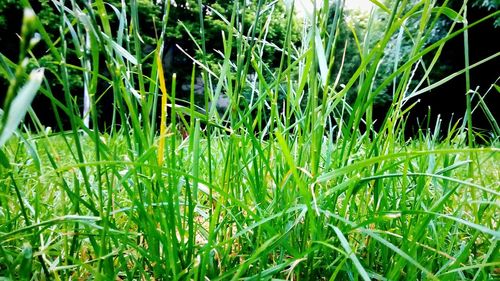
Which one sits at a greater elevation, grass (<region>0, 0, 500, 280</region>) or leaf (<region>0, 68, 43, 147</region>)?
leaf (<region>0, 68, 43, 147</region>)

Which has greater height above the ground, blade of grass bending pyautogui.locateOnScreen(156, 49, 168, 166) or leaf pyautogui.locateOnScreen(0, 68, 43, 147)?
leaf pyautogui.locateOnScreen(0, 68, 43, 147)

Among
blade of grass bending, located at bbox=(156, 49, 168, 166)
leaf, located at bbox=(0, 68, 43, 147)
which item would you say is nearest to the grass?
blade of grass bending, located at bbox=(156, 49, 168, 166)

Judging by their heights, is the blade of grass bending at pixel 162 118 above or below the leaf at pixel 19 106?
below

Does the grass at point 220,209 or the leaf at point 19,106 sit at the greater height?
the leaf at point 19,106

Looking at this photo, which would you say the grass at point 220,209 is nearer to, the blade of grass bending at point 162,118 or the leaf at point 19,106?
the blade of grass bending at point 162,118

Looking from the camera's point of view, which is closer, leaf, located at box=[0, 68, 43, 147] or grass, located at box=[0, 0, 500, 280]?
leaf, located at box=[0, 68, 43, 147]

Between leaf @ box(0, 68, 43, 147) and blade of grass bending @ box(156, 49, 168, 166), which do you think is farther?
blade of grass bending @ box(156, 49, 168, 166)

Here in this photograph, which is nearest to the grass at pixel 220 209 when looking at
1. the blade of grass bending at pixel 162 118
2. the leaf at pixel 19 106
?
the blade of grass bending at pixel 162 118

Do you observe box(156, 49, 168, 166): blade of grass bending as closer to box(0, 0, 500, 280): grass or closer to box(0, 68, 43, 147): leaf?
box(0, 0, 500, 280): grass

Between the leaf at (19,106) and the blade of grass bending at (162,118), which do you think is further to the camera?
the blade of grass bending at (162,118)

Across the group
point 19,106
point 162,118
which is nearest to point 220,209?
point 162,118

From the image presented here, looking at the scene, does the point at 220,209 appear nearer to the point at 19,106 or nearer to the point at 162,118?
the point at 162,118
